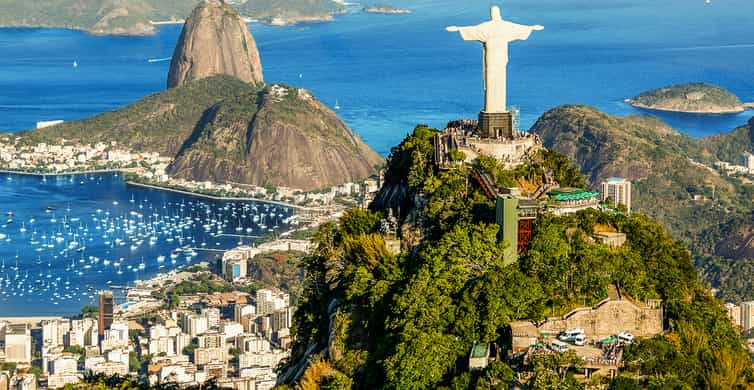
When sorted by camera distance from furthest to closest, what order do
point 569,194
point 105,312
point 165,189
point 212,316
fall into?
1. point 165,189
2. point 212,316
3. point 105,312
4. point 569,194

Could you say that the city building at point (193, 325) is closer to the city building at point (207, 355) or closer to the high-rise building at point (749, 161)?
the city building at point (207, 355)

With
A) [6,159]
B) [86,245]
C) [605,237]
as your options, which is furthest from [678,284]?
[6,159]

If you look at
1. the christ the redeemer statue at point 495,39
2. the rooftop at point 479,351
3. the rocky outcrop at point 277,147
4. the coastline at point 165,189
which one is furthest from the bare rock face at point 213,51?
the rooftop at point 479,351

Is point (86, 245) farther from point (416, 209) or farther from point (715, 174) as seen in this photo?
point (416, 209)

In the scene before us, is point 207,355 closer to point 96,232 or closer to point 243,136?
point 96,232

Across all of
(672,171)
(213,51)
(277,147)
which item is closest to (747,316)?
(672,171)

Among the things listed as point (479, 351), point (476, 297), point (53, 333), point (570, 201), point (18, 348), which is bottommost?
point (18, 348)

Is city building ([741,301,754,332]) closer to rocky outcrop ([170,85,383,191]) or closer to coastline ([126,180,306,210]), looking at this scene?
coastline ([126,180,306,210])
